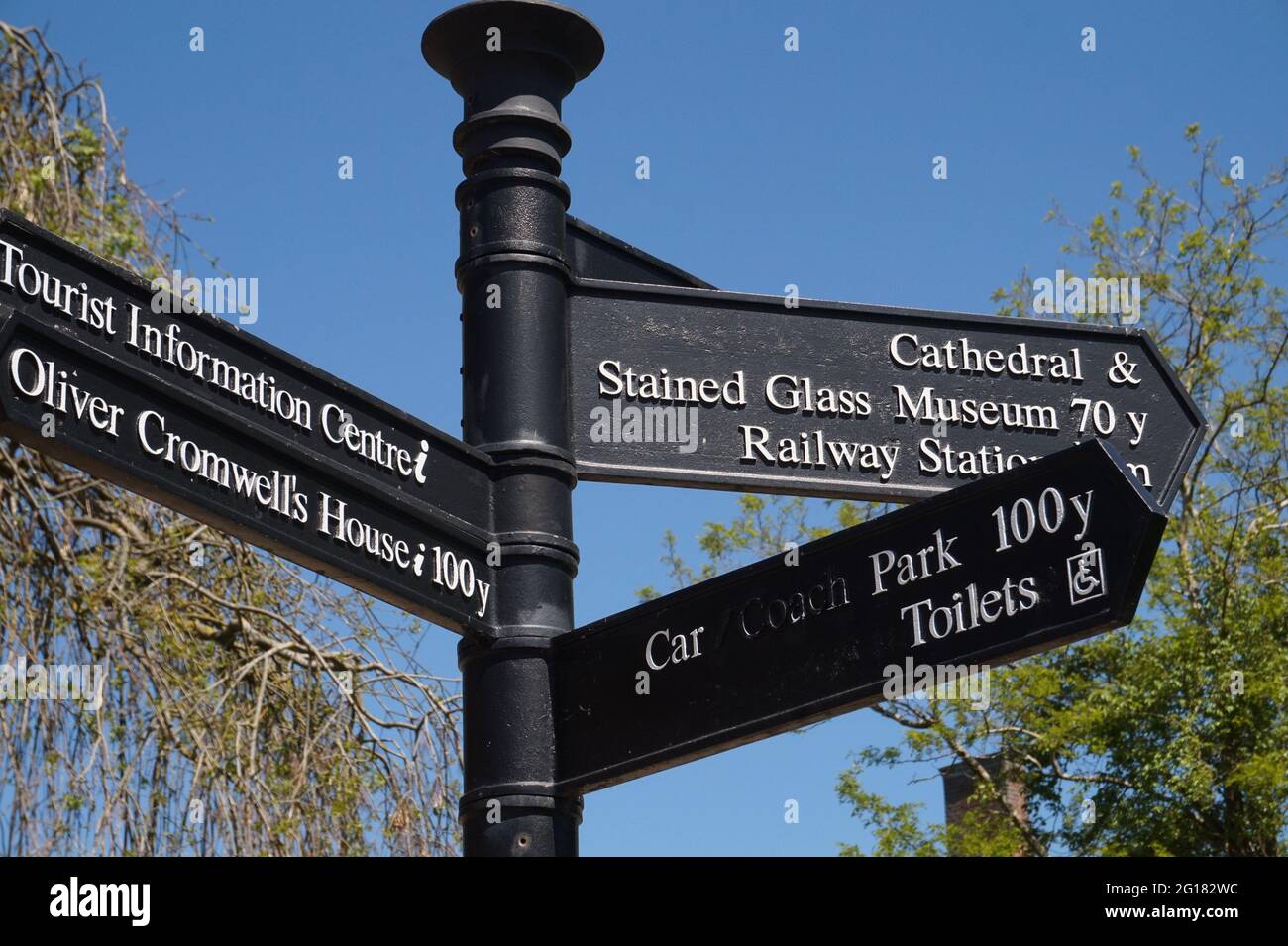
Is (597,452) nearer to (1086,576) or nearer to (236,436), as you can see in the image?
(236,436)

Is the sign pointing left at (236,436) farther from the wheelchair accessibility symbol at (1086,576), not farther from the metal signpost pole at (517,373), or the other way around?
the wheelchair accessibility symbol at (1086,576)

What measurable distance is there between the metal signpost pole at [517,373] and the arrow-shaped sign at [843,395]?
112 mm

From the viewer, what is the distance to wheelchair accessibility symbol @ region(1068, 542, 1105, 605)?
2605mm

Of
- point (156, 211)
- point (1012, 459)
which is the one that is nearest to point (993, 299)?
point (156, 211)

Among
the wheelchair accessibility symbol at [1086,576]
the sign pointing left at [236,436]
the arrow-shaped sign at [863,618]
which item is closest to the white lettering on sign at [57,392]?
the sign pointing left at [236,436]

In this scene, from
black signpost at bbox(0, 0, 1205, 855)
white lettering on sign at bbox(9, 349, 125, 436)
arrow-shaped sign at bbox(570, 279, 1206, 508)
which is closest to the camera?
white lettering on sign at bbox(9, 349, 125, 436)

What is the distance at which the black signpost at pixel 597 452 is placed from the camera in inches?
107

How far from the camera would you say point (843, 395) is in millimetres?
3572

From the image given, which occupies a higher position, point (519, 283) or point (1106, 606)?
point (519, 283)

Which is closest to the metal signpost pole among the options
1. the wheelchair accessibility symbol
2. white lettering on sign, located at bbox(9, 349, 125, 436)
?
white lettering on sign, located at bbox(9, 349, 125, 436)

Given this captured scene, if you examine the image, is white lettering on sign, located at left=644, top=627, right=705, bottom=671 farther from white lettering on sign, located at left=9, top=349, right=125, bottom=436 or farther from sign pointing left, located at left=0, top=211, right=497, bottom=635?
white lettering on sign, located at left=9, top=349, right=125, bottom=436

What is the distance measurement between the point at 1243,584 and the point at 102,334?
49.1 ft

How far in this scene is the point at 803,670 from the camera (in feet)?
9.64
